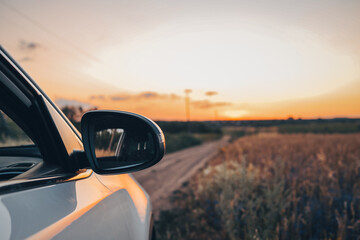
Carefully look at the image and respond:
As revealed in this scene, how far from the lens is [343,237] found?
9.02 feet

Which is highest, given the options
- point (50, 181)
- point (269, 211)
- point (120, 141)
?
point (120, 141)

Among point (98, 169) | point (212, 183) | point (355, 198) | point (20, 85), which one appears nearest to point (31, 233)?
point (98, 169)

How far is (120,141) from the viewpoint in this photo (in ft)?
4.35

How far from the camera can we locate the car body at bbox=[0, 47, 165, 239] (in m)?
0.71

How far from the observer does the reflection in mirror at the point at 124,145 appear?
1.26 metres

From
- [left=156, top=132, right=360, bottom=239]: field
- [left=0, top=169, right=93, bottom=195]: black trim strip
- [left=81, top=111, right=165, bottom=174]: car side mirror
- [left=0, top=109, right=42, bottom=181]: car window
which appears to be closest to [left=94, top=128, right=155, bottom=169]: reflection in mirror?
[left=81, top=111, right=165, bottom=174]: car side mirror

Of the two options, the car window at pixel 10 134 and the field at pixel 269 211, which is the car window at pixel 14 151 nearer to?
the car window at pixel 10 134

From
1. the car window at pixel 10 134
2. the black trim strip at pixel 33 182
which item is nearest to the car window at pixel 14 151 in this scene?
the car window at pixel 10 134

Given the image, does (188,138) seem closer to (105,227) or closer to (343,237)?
(343,237)

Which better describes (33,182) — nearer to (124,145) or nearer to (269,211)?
(124,145)

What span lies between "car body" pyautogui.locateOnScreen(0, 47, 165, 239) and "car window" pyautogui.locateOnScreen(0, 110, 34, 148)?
0.08ft

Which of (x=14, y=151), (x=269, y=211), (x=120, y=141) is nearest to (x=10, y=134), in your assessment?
(x=14, y=151)

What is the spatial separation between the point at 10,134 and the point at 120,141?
543mm

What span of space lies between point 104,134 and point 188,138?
26552mm
